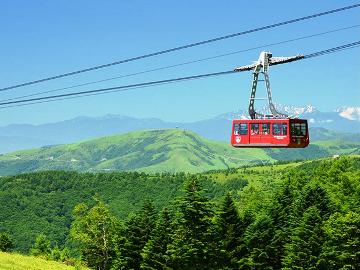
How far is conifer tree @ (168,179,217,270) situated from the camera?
77812 millimetres

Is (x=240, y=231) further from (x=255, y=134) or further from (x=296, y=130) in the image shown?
(x=296, y=130)

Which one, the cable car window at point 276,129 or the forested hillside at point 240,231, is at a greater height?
the cable car window at point 276,129

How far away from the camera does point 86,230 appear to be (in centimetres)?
10406

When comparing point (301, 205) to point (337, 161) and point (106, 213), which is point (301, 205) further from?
point (106, 213)

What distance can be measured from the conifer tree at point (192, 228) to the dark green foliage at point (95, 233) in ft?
87.8

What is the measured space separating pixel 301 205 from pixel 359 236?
12228mm

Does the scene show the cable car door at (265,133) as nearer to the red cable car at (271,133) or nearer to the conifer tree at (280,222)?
the red cable car at (271,133)

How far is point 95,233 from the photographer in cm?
10419

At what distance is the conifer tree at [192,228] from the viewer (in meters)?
77.8

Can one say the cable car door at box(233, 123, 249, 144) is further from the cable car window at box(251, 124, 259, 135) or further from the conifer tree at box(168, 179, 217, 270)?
the conifer tree at box(168, 179, 217, 270)

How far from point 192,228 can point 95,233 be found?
103 ft

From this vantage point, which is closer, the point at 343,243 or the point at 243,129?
the point at 243,129

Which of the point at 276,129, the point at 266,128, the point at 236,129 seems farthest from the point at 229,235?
the point at 276,129

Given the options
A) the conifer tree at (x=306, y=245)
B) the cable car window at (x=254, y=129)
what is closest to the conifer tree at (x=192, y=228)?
the conifer tree at (x=306, y=245)
